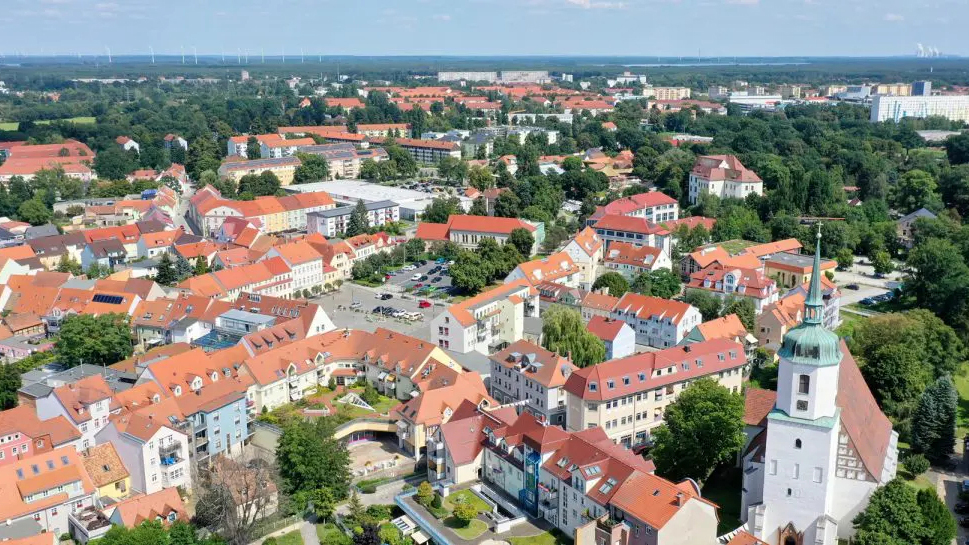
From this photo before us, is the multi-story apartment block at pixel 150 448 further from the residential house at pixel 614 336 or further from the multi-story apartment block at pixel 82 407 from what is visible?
the residential house at pixel 614 336

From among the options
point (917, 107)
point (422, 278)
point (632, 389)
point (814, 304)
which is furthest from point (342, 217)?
point (917, 107)

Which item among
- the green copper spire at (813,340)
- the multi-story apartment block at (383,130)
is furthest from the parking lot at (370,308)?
the multi-story apartment block at (383,130)

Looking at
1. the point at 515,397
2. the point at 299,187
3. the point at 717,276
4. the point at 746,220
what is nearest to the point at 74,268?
the point at 299,187

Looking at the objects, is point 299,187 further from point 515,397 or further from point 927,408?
point 927,408

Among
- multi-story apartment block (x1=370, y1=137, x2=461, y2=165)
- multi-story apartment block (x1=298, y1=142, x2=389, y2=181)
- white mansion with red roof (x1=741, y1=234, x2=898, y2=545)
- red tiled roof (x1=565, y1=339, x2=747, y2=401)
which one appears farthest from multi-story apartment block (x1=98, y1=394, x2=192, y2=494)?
multi-story apartment block (x1=370, y1=137, x2=461, y2=165)

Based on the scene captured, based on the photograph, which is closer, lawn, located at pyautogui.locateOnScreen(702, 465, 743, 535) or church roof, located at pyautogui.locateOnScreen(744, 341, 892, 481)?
church roof, located at pyautogui.locateOnScreen(744, 341, 892, 481)

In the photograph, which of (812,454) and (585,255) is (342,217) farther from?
(812,454)

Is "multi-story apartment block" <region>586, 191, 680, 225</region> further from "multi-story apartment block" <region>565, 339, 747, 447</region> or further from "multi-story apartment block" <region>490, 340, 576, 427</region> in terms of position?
"multi-story apartment block" <region>565, 339, 747, 447</region>
